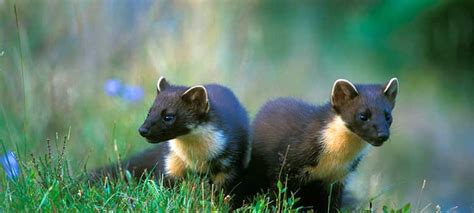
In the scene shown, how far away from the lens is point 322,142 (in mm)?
8484

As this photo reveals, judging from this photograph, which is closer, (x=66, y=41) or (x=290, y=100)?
(x=290, y=100)

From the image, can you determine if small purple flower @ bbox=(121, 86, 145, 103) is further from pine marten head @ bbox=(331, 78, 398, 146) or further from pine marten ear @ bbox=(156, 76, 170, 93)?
pine marten head @ bbox=(331, 78, 398, 146)

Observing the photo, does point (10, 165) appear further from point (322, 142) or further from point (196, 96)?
point (322, 142)

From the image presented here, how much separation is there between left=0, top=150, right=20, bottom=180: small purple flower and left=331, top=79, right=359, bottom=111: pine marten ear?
2268 millimetres

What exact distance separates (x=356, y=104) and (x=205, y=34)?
4764 mm

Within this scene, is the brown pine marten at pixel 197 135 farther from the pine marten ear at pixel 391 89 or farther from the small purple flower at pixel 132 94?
the small purple flower at pixel 132 94

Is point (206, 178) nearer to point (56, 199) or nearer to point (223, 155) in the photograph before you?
point (223, 155)

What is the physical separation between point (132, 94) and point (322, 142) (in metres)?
3.26

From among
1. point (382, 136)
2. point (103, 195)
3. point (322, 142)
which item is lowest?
point (103, 195)

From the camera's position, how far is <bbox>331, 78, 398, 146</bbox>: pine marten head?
26.4 ft

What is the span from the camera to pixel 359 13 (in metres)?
13.5

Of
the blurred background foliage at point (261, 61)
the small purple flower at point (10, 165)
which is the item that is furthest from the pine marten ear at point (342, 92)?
the blurred background foliage at point (261, 61)

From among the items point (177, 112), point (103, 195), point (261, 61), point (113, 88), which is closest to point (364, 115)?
point (177, 112)

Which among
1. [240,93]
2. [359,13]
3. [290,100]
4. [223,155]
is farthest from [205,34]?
[223,155]
